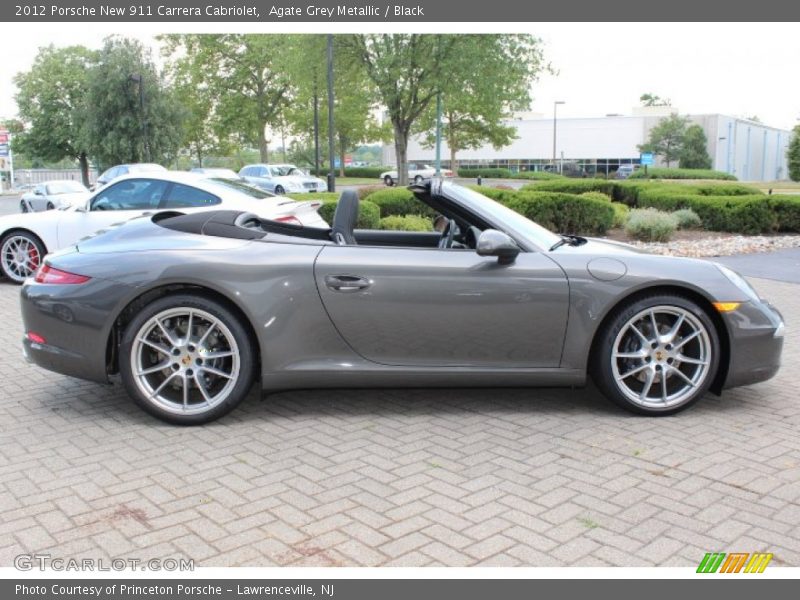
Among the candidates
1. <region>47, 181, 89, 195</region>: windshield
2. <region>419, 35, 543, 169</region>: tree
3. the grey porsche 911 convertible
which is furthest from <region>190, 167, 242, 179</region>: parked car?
<region>419, 35, 543, 169</region>: tree

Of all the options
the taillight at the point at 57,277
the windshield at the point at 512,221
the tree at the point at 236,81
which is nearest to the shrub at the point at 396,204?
the windshield at the point at 512,221

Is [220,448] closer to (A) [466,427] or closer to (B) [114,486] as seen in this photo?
(B) [114,486]

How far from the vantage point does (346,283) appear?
4.16 m

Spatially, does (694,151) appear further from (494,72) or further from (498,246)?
(498,246)

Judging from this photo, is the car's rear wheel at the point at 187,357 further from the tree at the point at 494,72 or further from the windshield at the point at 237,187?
the tree at the point at 494,72

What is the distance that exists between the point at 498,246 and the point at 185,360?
73.7 inches

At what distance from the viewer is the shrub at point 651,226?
1450cm

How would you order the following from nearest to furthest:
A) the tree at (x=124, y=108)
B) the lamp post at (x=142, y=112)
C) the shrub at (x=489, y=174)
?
the lamp post at (x=142, y=112)
the tree at (x=124, y=108)
the shrub at (x=489, y=174)

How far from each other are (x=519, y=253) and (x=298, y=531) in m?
2.11

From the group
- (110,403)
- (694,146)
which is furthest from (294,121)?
(110,403)

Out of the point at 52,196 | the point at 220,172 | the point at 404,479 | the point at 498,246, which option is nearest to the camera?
the point at 404,479

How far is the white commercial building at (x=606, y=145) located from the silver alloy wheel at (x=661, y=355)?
253 feet

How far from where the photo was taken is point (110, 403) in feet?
15.2

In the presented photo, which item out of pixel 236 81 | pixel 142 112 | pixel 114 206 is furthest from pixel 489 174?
pixel 114 206
